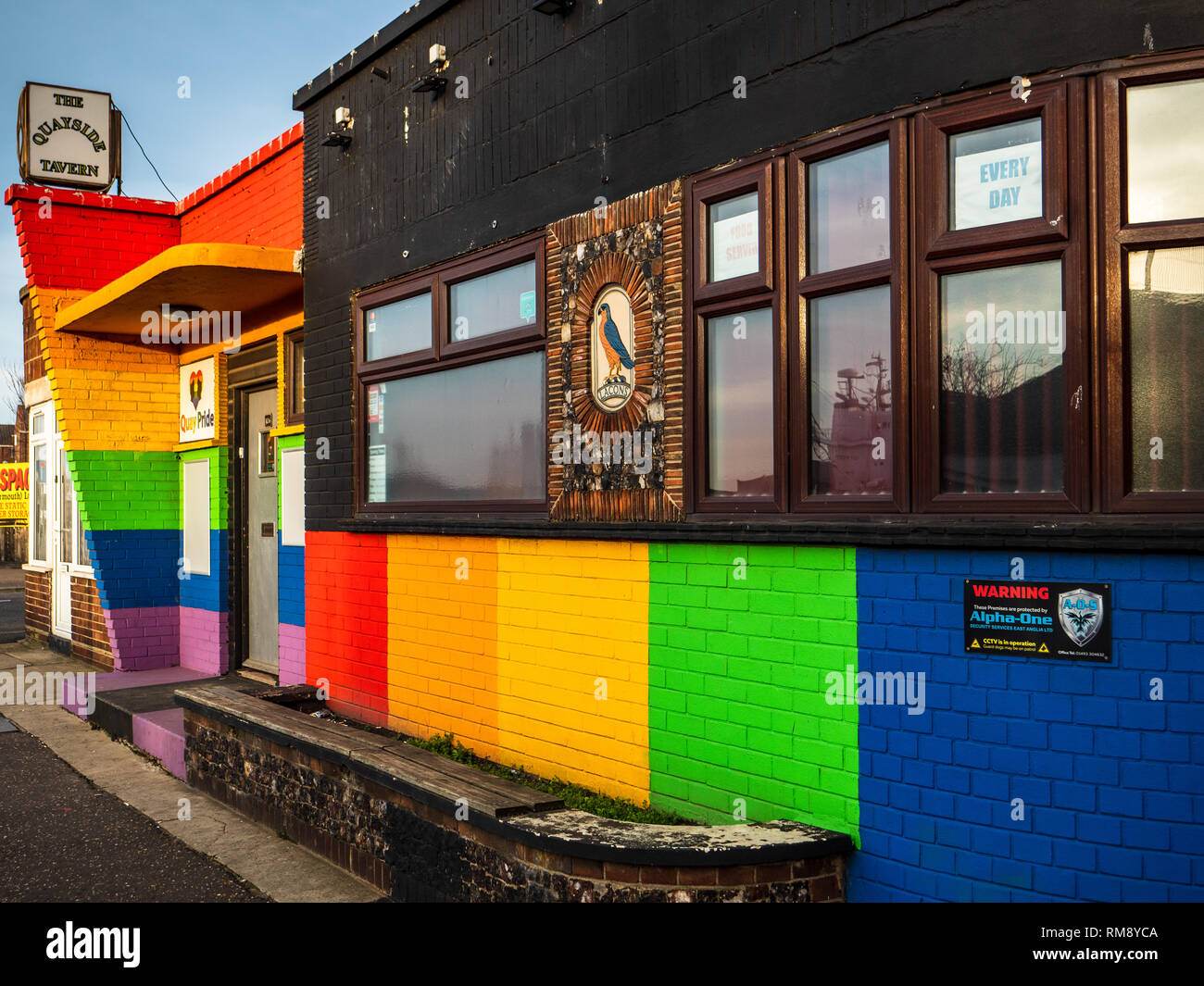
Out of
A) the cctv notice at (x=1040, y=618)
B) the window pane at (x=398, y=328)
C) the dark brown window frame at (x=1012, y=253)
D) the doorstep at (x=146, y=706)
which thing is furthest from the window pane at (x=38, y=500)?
the cctv notice at (x=1040, y=618)

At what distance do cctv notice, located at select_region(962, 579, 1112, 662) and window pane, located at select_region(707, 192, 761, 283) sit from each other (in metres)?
1.69

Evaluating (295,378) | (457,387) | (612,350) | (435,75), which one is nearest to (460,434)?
(457,387)

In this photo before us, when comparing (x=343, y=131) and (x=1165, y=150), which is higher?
(x=343, y=131)

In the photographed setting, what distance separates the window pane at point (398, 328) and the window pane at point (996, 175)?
365cm

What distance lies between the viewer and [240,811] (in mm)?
6973

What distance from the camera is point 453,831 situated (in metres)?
4.90

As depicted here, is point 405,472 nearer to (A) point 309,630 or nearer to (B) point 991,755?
(A) point 309,630

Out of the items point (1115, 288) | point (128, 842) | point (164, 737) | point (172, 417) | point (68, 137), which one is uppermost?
point (68, 137)

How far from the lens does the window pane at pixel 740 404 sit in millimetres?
4594

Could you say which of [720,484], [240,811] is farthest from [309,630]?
[720,484]

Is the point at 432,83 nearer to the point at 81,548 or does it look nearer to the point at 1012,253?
the point at 1012,253

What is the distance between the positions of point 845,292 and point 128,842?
512 centimetres

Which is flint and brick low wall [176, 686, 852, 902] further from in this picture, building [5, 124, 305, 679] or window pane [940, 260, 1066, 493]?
building [5, 124, 305, 679]
